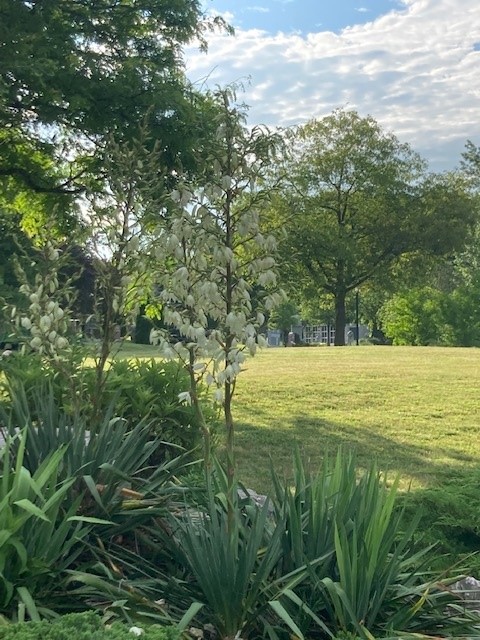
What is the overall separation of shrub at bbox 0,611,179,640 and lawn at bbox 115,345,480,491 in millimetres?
3517

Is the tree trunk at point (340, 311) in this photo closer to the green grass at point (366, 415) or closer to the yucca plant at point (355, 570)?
the green grass at point (366, 415)

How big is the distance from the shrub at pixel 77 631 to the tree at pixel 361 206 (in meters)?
28.4

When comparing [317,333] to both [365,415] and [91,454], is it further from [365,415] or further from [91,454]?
[91,454]

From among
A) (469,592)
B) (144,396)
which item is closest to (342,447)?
(144,396)

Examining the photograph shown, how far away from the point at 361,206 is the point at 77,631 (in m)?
31.9

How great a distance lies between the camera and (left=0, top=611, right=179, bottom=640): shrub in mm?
1994

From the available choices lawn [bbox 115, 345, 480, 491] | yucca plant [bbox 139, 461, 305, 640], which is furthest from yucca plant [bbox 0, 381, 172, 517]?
lawn [bbox 115, 345, 480, 491]

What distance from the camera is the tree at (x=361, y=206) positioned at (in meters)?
31.0

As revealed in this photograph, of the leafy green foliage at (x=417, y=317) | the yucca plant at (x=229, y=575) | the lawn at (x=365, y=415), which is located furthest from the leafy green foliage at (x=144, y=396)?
the leafy green foliage at (x=417, y=317)

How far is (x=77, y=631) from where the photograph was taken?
2.04m

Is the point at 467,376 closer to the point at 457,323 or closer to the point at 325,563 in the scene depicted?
the point at 325,563

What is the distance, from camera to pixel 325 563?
116 inches

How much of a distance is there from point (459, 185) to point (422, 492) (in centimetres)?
3128

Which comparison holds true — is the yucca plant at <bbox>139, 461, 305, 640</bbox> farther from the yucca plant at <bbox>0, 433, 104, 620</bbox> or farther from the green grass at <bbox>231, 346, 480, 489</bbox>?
the green grass at <bbox>231, 346, 480, 489</bbox>
